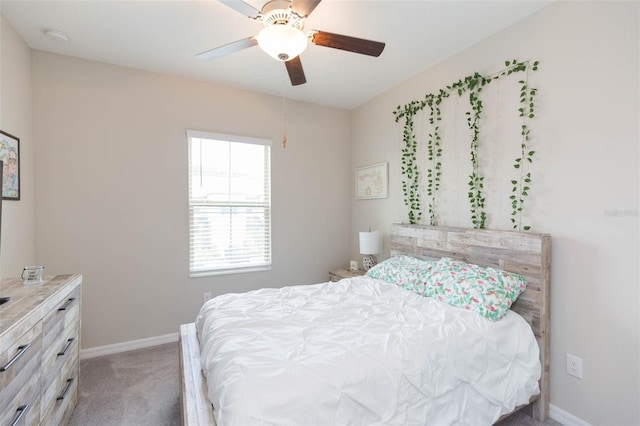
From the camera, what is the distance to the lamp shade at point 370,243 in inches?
139

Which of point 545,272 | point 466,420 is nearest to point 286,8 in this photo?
point 545,272

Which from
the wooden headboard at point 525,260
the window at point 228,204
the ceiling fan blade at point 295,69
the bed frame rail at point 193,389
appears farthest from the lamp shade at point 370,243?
the bed frame rail at point 193,389

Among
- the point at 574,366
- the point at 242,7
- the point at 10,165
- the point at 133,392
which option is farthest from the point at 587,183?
the point at 10,165

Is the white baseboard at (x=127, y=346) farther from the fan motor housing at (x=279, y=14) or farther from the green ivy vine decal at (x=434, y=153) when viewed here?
the fan motor housing at (x=279, y=14)

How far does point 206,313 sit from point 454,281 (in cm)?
175

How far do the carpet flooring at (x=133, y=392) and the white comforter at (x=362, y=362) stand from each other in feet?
1.96

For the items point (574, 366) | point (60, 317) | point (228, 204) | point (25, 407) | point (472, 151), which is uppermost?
point (472, 151)

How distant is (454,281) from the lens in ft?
7.19

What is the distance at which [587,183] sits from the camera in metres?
1.93

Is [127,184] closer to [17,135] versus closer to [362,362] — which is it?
[17,135]

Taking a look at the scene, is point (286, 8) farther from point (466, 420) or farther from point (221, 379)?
point (466, 420)

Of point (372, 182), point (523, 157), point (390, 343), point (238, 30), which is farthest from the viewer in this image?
point (372, 182)

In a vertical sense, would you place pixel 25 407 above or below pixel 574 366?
above

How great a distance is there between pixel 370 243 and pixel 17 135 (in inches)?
129
